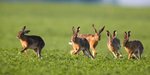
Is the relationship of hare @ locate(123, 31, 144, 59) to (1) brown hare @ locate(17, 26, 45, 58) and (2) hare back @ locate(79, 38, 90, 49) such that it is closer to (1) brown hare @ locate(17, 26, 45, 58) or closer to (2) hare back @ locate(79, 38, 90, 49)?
(2) hare back @ locate(79, 38, 90, 49)

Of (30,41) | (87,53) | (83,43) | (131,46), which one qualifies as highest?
(30,41)

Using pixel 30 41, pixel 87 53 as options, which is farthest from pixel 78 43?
pixel 30 41

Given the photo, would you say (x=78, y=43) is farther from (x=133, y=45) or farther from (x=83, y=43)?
(x=133, y=45)

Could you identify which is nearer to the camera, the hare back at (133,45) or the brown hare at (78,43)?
the brown hare at (78,43)

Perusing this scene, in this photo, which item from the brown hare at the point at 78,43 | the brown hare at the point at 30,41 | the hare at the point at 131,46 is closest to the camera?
the brown hare at the point at 30,41

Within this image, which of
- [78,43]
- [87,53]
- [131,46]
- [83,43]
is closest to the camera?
[78,43]

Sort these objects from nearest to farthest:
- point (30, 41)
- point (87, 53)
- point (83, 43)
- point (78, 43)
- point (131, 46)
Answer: point (30, 41), point (78, 43), point (83, 43), point (131, 46), point (87, 53)

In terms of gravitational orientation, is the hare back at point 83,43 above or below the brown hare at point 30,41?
below

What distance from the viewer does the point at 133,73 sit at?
50.5 feet

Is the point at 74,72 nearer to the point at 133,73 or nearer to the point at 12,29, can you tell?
the point at 133,73

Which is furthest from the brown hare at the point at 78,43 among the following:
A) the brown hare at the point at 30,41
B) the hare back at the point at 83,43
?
the brown hare at the point at 30,41

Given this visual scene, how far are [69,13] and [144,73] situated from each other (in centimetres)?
5430

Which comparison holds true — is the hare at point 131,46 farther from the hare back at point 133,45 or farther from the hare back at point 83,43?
the hare back at point 83,43

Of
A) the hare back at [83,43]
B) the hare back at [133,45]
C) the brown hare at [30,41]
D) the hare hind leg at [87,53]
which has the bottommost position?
the hare hind leg at [87,53]
